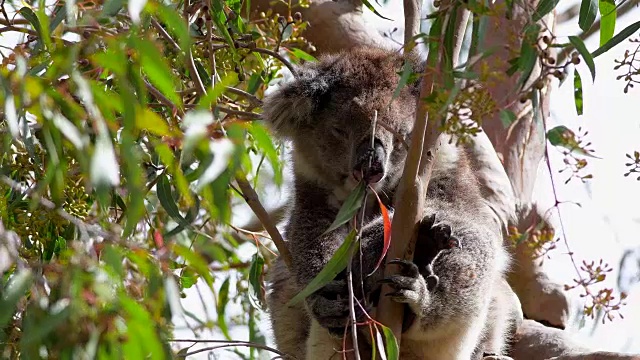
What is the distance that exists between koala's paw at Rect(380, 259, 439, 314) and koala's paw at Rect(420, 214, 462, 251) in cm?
10

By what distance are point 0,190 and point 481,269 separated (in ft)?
4.43

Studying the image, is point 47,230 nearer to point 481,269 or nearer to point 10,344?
point 10,344

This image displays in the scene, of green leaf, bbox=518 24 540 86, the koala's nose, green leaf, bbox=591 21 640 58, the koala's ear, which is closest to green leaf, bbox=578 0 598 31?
green leaf, bbox=591 21 640 58

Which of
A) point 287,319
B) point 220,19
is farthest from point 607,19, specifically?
point 287,319

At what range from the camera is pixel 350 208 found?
2.00m

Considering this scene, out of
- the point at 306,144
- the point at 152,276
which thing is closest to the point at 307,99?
the point at 306,144

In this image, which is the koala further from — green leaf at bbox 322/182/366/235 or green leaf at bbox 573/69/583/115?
green leaf at bbox 573/69/583/115

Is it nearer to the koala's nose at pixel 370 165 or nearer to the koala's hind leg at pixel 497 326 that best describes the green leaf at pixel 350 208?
the koala's nose at pixel 370 165

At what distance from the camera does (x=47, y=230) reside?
2.28 m

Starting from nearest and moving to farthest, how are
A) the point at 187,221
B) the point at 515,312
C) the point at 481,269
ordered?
the point at 187,221 < the point at 481,269 < the point at 515,312

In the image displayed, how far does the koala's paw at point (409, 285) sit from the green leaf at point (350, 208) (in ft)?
0.61

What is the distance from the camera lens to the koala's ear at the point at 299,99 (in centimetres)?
282

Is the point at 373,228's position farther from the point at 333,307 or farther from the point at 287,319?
the point at 287,319

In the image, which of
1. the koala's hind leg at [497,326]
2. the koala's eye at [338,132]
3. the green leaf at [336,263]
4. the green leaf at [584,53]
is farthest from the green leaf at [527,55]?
the koala's hind leg at [497,326]
